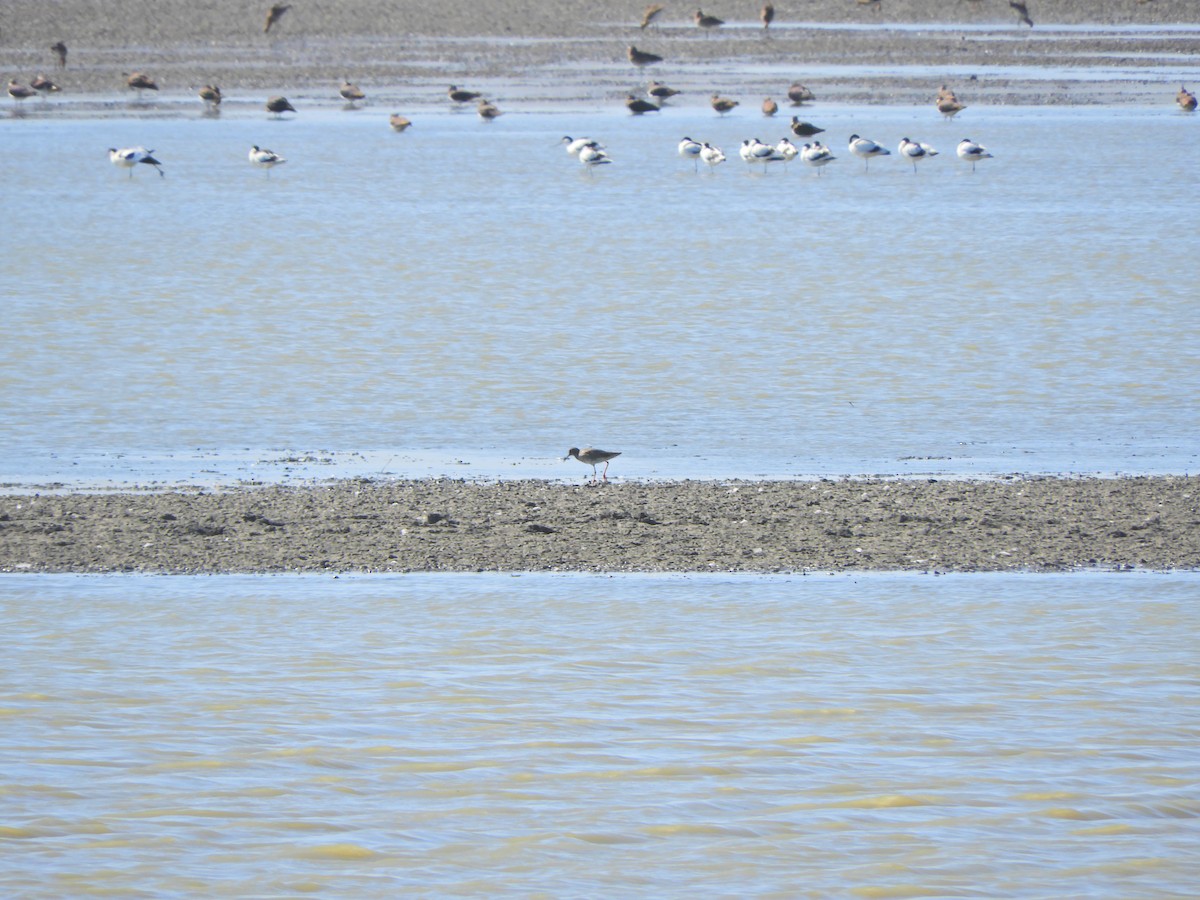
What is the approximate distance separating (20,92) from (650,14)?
17.6 m

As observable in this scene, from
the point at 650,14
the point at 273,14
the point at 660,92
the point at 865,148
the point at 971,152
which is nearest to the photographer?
the point at 971,152

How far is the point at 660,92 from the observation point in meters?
39.0

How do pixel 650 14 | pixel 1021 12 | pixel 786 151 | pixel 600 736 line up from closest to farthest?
pixel 600 736 < pixel 786 151 < pixel 650 14 < pixel 1021 12

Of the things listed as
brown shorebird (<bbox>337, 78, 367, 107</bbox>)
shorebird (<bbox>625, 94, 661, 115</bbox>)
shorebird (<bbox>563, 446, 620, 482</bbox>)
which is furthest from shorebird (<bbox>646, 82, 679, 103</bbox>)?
shorebird (<bbox>563, 446, 620, 482</bbox>)

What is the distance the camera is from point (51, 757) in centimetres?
618

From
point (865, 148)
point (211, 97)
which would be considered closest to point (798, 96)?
point (865, 148)

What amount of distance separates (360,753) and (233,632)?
4.91 ft

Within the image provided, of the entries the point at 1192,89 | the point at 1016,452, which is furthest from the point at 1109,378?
the point at 1192,89

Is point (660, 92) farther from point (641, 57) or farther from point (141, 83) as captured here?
point (141, 83)

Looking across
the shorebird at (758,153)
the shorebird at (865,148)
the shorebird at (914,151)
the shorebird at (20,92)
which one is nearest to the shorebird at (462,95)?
the shorebird at (20,92)

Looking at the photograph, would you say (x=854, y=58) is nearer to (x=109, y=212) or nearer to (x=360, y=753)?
(x=109, y=212)

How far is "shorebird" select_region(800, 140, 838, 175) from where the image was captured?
94.3 feet

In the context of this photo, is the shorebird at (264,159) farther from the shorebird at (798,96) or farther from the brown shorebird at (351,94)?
the shorebird at (798,96)

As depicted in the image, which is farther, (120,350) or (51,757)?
(120,350)
